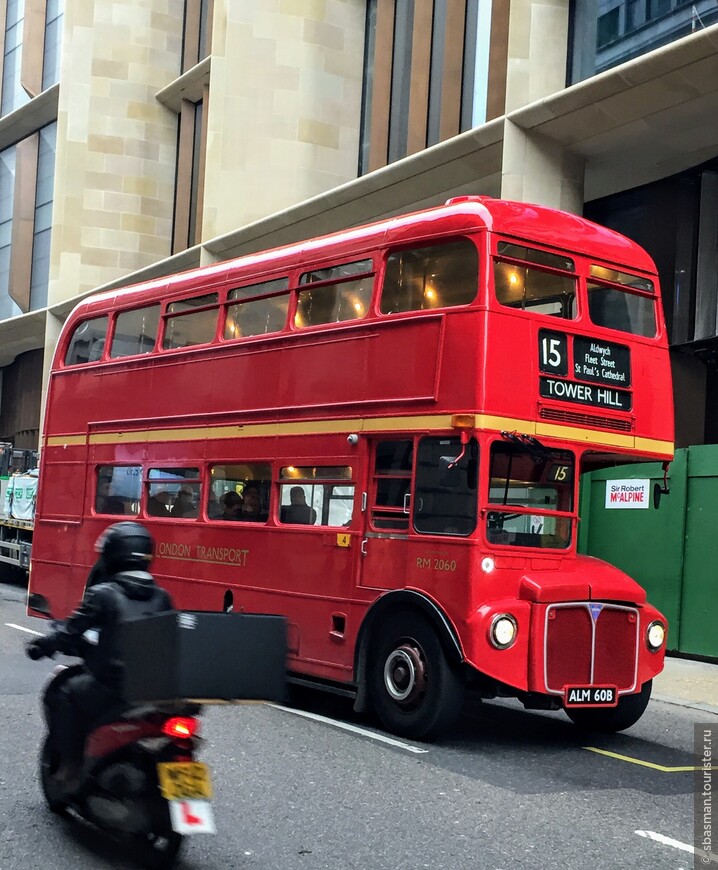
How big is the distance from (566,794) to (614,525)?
28.8 feet

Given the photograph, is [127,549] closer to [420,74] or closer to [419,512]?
[419,512]

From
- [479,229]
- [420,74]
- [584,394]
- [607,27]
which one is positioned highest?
[420,74]

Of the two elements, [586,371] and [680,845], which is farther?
[586,371]

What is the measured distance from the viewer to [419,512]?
29.5 feet

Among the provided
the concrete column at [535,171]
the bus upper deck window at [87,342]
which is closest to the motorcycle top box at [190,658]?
the bus upper deck window at [87,342]

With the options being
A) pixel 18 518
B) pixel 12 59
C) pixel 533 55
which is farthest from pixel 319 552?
pixel 12 59

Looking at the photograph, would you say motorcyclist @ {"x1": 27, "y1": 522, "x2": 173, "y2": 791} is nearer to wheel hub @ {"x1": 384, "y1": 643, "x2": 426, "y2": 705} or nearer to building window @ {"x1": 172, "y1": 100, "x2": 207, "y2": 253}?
wheel hub @ {"x1": 384, "y1": 643, "x2": 426, "y2": 705}

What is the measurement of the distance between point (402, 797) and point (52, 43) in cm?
3435

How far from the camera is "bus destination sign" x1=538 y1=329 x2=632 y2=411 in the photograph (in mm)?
8953

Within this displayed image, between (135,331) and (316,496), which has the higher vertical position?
(135,331)

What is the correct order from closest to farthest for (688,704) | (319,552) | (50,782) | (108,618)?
(108,618) < (50,782) < (319,552) < (688,704)

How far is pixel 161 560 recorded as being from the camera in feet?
39.0

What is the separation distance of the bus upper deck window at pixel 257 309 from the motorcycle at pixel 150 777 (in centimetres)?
616

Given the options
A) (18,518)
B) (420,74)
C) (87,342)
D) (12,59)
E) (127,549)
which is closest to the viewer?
(127,549)
